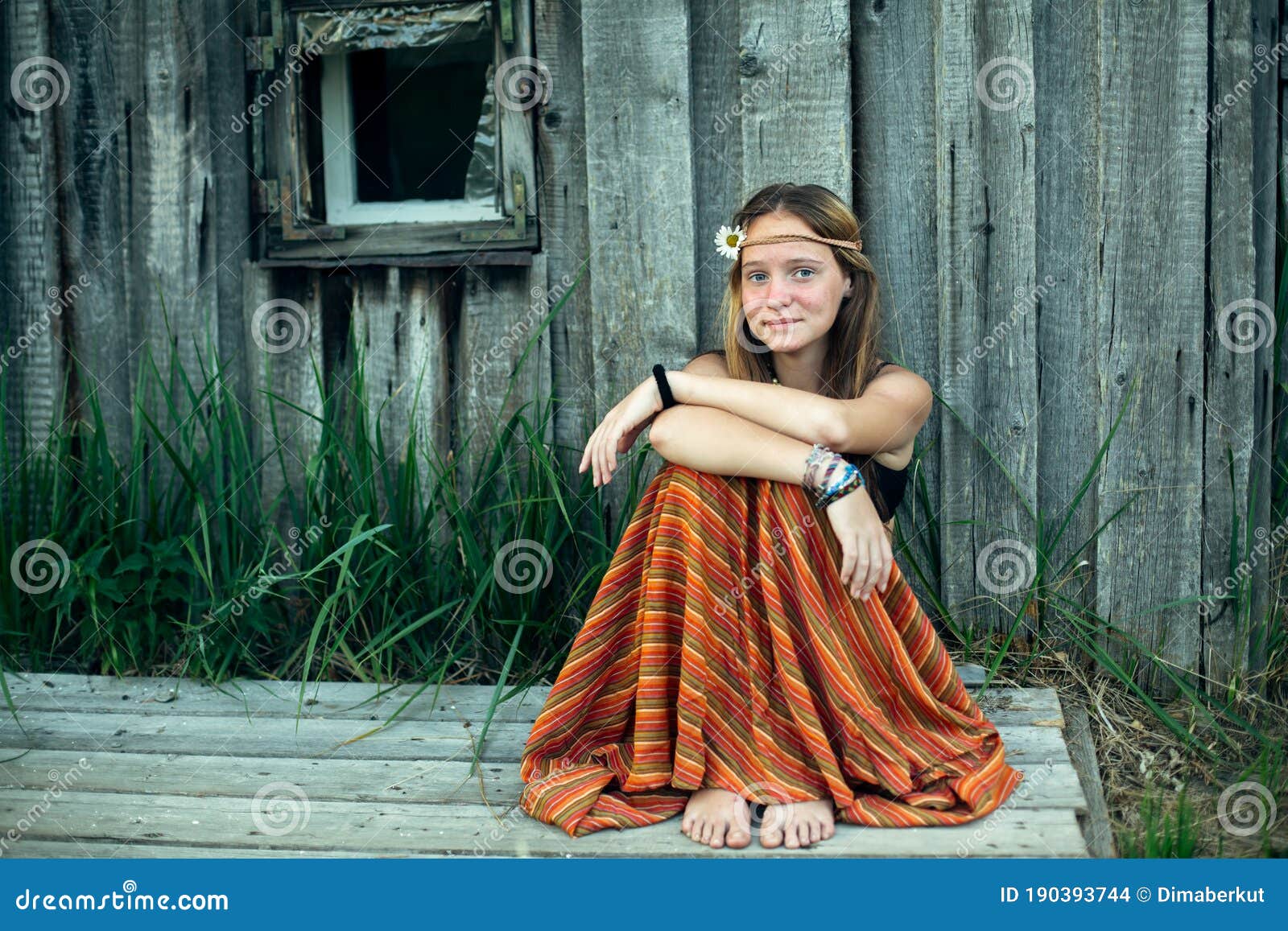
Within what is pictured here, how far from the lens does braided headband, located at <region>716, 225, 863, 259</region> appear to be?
256 centimetres

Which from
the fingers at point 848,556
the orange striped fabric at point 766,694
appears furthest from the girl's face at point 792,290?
the fingers at point 848,556

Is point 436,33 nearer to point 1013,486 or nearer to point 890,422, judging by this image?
point 890,422

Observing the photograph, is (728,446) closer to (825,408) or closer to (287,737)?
(825,408)

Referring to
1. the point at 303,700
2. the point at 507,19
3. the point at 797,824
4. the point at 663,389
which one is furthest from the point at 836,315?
the point at 303,700

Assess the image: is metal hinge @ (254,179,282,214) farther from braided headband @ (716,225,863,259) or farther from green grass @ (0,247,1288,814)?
braided headband @ (716,225,863,259)

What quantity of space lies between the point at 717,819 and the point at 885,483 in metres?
0.82

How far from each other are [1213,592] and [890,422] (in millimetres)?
1171

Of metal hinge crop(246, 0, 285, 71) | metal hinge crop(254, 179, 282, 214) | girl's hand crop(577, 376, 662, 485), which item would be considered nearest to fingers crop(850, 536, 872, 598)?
girl's hand crop(577, 376, 662, 485)

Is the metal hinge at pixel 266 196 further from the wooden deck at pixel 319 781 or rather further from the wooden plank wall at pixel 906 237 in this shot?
the wooden deck at pixel 319 781

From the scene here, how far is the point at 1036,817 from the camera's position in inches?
92.0

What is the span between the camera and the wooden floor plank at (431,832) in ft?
7.37

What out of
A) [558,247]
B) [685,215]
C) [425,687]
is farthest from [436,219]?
[425,687]

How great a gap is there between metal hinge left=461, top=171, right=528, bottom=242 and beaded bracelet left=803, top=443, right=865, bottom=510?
1.35 metres

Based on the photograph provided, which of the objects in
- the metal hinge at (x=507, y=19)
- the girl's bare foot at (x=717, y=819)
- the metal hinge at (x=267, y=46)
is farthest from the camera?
the metal hinge at (x=267, y=46)
